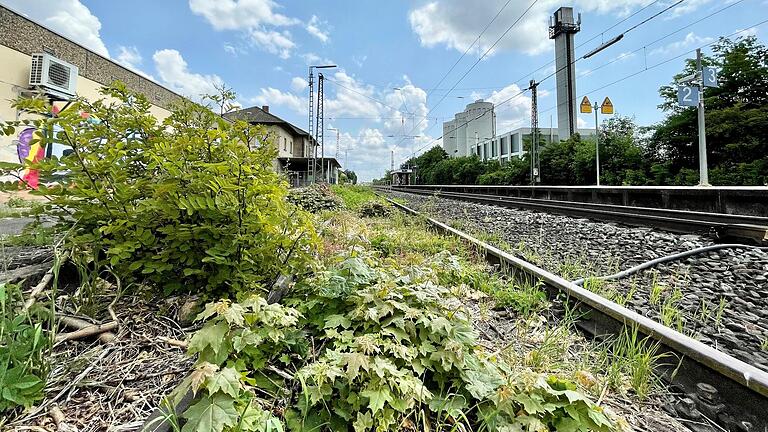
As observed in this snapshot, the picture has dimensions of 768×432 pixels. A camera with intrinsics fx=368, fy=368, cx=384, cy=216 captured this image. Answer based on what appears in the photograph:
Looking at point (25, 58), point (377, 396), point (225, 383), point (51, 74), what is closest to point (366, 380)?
point (377, 396)

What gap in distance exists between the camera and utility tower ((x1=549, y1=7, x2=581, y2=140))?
154ft

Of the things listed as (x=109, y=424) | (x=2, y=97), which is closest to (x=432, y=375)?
(x=109, y=424)

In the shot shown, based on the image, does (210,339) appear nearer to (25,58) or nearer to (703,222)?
(703,222)

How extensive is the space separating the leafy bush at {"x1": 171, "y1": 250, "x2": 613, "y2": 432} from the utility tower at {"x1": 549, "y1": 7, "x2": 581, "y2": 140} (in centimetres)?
5148

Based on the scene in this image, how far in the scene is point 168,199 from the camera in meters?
1.68

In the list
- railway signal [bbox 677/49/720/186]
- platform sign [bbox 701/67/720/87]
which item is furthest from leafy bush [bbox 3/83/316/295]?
platform sign [bbox 701/67/720/87]

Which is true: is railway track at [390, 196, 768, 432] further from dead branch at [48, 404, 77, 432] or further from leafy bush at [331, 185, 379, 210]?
leafy bush at [331, 185, 379, 210]

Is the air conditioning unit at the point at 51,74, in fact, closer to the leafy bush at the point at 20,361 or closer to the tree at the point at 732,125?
the leafy bush at the point at 20,361

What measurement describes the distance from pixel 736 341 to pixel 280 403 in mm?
2870

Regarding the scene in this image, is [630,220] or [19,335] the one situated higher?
[630,220]

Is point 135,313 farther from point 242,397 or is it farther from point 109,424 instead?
point 242,397

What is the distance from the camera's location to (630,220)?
793 centimetres

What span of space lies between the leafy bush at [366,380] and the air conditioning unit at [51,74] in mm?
12206

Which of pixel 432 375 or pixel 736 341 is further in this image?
pixel 736 341
